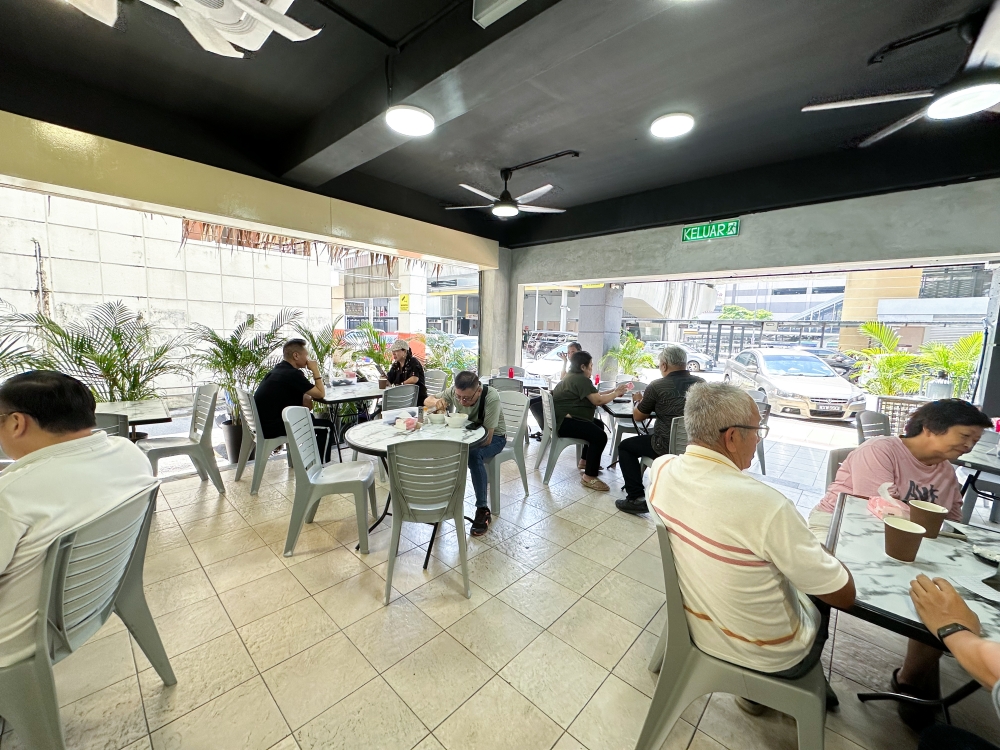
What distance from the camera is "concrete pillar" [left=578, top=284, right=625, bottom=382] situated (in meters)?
7.82

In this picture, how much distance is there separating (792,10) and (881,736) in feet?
11.3

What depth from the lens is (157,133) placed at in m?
3.46

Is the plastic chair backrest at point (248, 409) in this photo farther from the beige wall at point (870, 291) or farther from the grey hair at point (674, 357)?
the beige wall at point (870, 291)

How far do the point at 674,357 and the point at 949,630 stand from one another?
2623mm

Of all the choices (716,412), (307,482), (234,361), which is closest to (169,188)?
(234,361)

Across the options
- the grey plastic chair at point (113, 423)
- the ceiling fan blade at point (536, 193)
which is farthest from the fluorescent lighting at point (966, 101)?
the grey plastic chair at point (113, 423)

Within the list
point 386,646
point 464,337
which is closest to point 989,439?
point 386,646

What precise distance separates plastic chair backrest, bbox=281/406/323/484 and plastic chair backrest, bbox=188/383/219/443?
1.20 m

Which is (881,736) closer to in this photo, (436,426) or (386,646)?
(386,646)

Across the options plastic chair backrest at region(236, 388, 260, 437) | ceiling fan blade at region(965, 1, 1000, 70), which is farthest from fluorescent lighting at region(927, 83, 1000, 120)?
plastic chair backrest at region(236, 388, 260, 437)

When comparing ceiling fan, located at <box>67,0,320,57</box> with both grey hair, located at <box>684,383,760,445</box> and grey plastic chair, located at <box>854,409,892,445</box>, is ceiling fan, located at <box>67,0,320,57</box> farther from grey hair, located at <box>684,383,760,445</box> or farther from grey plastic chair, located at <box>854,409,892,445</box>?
grey plastic chair, located at <box>854,409,892,445</box>

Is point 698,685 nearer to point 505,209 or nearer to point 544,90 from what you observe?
point 544,90

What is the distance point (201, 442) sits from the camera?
11.2 ft

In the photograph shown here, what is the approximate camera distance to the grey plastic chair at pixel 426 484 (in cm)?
218
